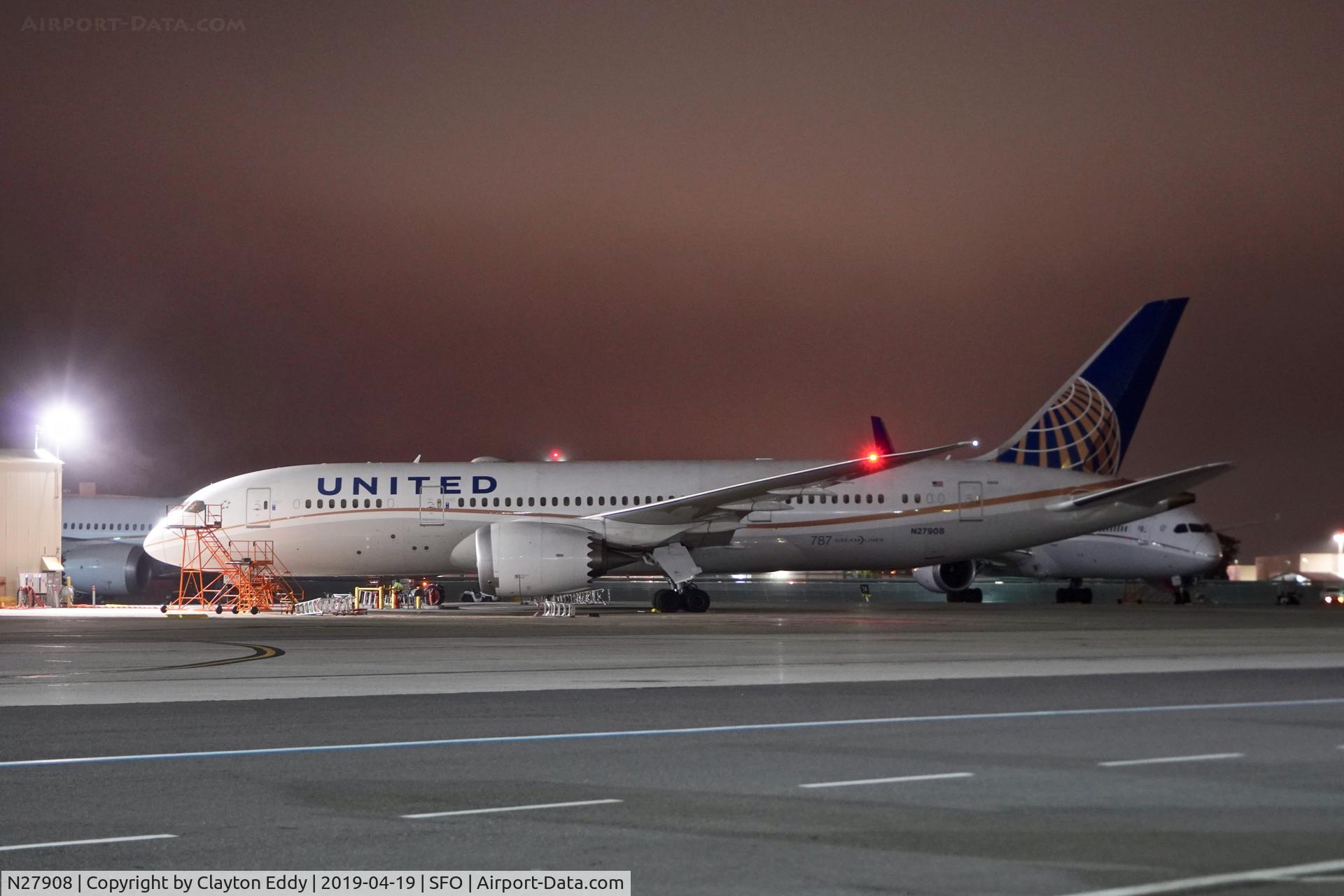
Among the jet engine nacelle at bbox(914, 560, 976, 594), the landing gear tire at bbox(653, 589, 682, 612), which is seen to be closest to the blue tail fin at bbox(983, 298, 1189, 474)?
the jet engine nacelle at bbox(914, 560, 976, 594)

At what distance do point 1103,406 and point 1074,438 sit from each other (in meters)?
1.74

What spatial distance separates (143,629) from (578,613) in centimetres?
1037

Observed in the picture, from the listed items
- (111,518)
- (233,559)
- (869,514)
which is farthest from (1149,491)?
(111,518)

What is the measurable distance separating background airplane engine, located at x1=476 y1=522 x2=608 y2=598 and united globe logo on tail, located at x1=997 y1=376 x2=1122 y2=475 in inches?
524

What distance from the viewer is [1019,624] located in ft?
84.5

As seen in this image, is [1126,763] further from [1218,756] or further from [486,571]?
[486,571]

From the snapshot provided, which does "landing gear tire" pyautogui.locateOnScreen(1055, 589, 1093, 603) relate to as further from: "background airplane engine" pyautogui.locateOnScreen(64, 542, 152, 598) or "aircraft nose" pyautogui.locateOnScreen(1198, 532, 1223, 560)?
"background airplane engine" pyautogui.locateOnScreen(64, 542, 152, 598)

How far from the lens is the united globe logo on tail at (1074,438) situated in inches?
1499

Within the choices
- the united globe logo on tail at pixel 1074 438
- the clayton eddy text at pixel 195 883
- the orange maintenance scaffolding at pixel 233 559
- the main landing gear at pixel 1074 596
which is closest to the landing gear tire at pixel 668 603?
the orange maintenance scaffolding at pixel 233 559

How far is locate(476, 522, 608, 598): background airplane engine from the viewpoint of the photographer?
30.7m

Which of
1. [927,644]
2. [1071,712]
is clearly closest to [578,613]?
[927,644]

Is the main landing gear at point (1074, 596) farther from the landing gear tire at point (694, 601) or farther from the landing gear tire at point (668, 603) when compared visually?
the landing gear tire at point (668, 603)

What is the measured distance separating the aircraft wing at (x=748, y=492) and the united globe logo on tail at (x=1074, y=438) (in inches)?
241

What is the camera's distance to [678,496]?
34625 mm
